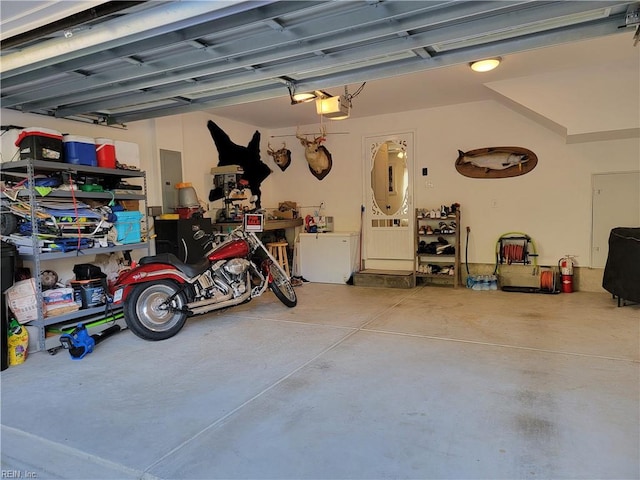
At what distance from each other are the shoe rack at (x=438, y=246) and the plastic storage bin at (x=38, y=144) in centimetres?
466

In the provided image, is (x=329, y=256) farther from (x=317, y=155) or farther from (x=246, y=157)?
(x=246, y=157)

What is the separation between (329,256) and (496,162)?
2.89 m

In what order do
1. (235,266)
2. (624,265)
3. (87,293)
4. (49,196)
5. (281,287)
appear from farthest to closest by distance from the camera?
1. (281,287)
2. (624,265)
3. (235,266)
4. (87,293)
5. (49,196)

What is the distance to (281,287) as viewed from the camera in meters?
4.99

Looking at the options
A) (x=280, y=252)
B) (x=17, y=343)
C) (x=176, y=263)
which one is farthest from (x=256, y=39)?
(x=280, y=252)

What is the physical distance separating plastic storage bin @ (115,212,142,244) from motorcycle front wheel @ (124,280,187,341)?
2.52 ft

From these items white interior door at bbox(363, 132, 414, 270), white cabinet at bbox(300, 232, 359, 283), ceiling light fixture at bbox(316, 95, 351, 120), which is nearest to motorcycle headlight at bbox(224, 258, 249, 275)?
ceiling light fixture at bbox(316, 95, 351, 120)

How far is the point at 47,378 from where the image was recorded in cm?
304

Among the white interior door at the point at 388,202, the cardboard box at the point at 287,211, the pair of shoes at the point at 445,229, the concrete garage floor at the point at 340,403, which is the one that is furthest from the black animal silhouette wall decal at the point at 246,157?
the concrete garage floor at the point at 340,403

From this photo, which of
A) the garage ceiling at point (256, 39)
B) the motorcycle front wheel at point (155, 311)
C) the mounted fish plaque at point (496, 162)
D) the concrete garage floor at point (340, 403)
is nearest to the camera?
the concrete garage floor at point (340, 403)

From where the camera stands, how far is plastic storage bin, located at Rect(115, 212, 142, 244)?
4.29 m

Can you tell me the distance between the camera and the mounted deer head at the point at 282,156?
24.3ft

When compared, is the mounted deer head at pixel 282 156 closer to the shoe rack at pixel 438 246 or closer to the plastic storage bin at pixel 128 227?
the shoe rack at pixel 438 246

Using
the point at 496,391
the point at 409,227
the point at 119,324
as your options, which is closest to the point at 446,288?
the point at 409,227
